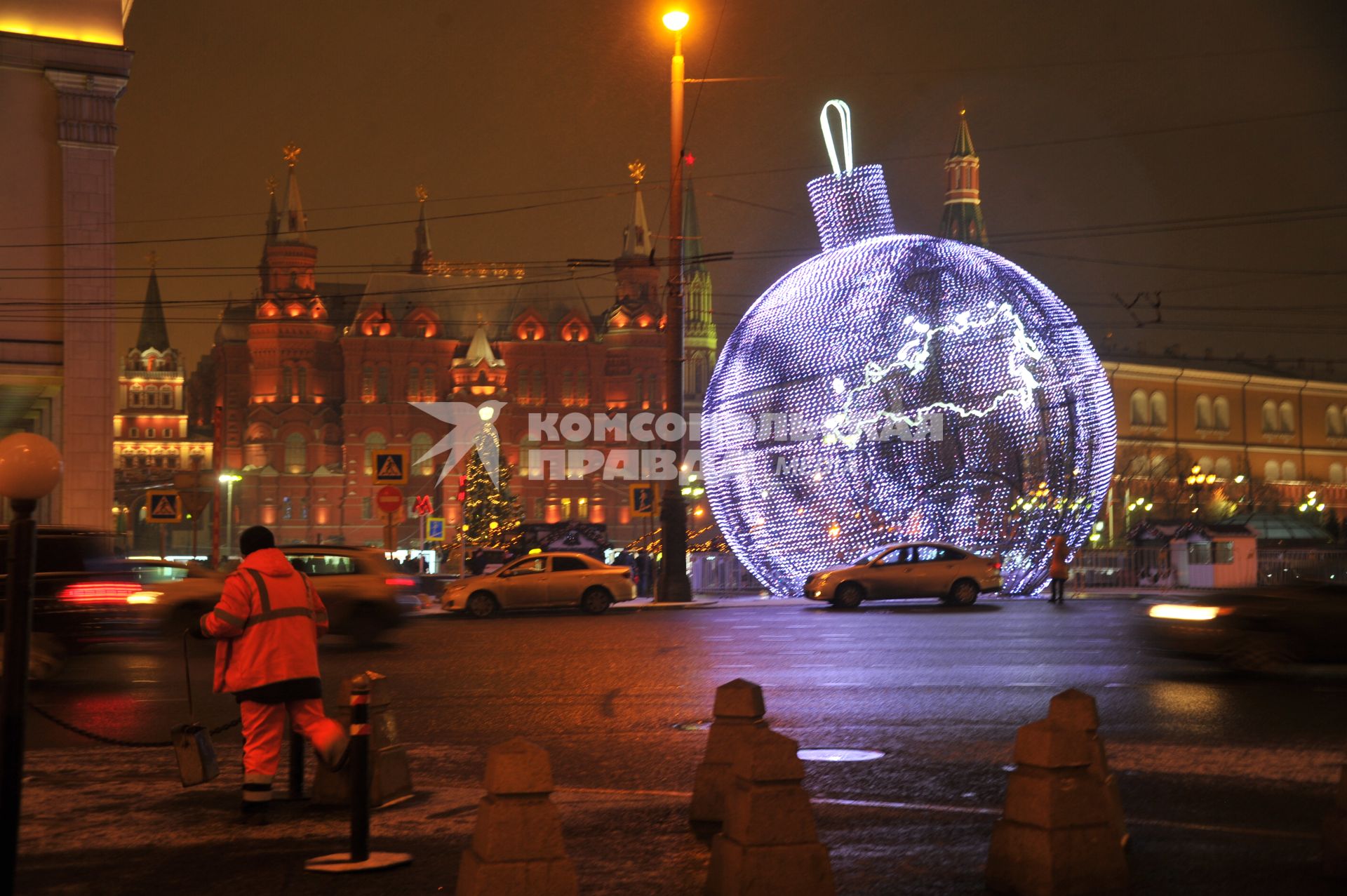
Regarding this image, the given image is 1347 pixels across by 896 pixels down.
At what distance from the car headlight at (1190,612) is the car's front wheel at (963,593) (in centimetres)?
1137

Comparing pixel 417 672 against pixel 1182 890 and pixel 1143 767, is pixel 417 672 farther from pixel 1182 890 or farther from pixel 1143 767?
pixel 1182 890

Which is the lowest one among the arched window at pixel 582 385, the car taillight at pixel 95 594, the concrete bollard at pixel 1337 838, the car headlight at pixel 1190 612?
the concrete bollard at pixel 1337 838

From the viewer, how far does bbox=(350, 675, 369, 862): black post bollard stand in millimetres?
6051

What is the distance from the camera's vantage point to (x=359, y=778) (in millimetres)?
6035

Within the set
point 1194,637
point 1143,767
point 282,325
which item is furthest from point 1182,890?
point 282,325

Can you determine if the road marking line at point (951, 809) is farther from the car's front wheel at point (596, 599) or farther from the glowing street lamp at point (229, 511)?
the glowing street lamp at point (229, 511)

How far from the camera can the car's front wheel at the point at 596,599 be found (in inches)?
1029

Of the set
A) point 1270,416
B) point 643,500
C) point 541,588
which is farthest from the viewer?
point 1270,416

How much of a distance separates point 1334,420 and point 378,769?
94305mm

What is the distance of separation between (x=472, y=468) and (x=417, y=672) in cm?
5343

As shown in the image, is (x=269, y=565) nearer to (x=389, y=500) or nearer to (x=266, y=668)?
(x=266, y=668)

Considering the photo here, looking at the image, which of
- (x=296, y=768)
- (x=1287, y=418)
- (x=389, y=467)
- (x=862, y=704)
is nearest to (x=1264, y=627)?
(x=862, y=704)

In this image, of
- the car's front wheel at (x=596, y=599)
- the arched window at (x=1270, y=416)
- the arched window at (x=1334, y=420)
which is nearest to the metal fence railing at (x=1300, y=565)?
the car's front wheel at (x=596, y=599)

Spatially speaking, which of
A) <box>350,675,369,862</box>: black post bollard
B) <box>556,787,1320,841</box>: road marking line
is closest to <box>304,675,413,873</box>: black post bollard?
<box>350,675,369,862</box>: black post bollard
